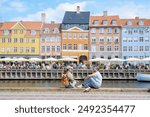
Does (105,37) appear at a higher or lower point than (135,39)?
higher

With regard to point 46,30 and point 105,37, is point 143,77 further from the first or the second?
point 46,30

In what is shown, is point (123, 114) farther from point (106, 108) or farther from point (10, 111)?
point (10, 111)

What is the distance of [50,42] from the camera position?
247 feet

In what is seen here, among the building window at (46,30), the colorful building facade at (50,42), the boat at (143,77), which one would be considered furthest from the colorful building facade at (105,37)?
the boat at (143,77)

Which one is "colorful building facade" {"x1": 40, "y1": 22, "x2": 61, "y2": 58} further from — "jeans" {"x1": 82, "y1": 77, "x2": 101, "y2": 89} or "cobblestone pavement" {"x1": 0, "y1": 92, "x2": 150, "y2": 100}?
"cobblestone pavement" {"x1": 0, "y1": 92, "x2": 150, "y2": 100}

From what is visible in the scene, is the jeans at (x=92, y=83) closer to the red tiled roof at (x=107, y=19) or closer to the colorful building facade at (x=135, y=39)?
the colorful building facade at (x=135, y=39)

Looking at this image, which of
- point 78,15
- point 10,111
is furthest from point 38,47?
point 10,111

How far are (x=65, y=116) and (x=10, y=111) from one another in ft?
3.70

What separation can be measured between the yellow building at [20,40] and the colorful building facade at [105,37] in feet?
33.8

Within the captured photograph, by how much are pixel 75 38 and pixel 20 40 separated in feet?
34.4

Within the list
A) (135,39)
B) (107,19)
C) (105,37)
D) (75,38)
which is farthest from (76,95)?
(107,19)

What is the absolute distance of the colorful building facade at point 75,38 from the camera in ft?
243

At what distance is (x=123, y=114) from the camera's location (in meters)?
8.20

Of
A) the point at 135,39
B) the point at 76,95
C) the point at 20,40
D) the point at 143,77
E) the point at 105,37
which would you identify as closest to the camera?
the point at 76,95
